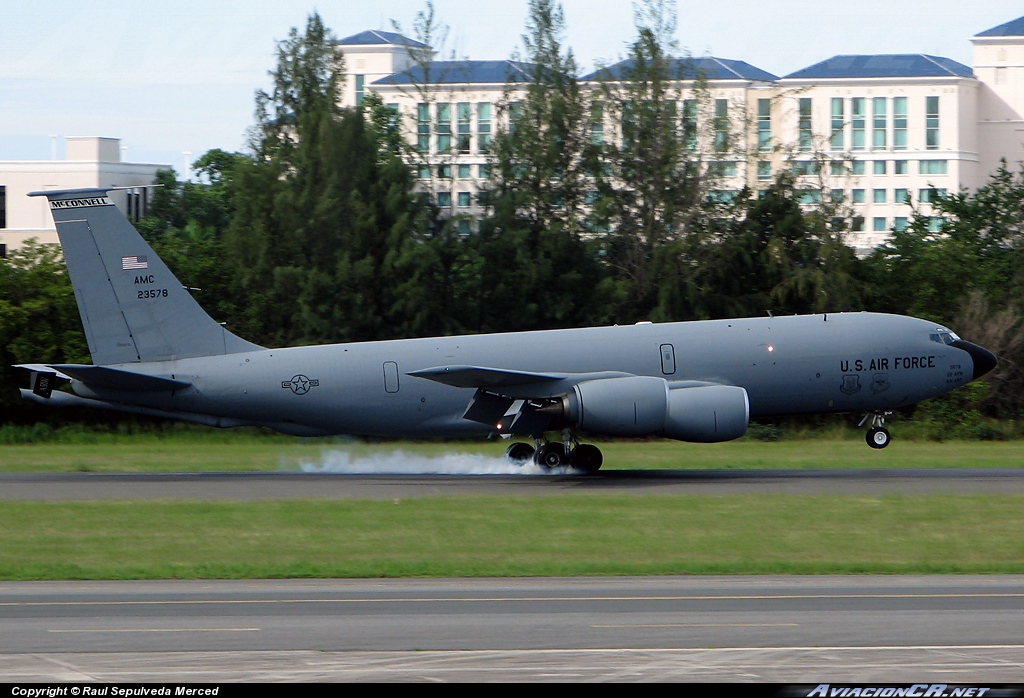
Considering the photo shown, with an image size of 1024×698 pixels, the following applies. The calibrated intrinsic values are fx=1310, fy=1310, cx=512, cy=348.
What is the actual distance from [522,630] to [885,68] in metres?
127

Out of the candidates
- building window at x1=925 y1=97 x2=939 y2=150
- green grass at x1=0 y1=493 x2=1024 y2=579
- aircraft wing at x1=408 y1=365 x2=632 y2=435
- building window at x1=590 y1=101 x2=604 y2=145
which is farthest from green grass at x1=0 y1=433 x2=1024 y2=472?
building window at x1=925 y1=97 x2=939 y2=150

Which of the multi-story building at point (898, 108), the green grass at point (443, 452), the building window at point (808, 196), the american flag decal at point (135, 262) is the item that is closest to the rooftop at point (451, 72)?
the building window at point (808, 196)

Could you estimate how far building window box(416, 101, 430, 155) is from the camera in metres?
63.5

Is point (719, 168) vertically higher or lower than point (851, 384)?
higher

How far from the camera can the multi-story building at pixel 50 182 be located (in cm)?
10081

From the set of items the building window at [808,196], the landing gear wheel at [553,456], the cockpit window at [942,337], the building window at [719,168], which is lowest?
the landing gear wheel at [553,456]

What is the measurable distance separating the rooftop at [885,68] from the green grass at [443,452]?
90633 mm

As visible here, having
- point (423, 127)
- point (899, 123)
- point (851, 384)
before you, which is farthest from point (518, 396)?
point (899, 123)

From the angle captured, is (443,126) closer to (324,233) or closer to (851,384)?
(324,233)

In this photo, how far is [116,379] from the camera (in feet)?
107

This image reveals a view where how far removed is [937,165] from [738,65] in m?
22.7

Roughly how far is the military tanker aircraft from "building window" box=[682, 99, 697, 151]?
2744 centimetres

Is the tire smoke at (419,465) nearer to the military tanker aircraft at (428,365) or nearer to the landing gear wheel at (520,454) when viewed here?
the landing gear wheel at (520,454)

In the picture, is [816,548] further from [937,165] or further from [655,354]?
[937,165]
